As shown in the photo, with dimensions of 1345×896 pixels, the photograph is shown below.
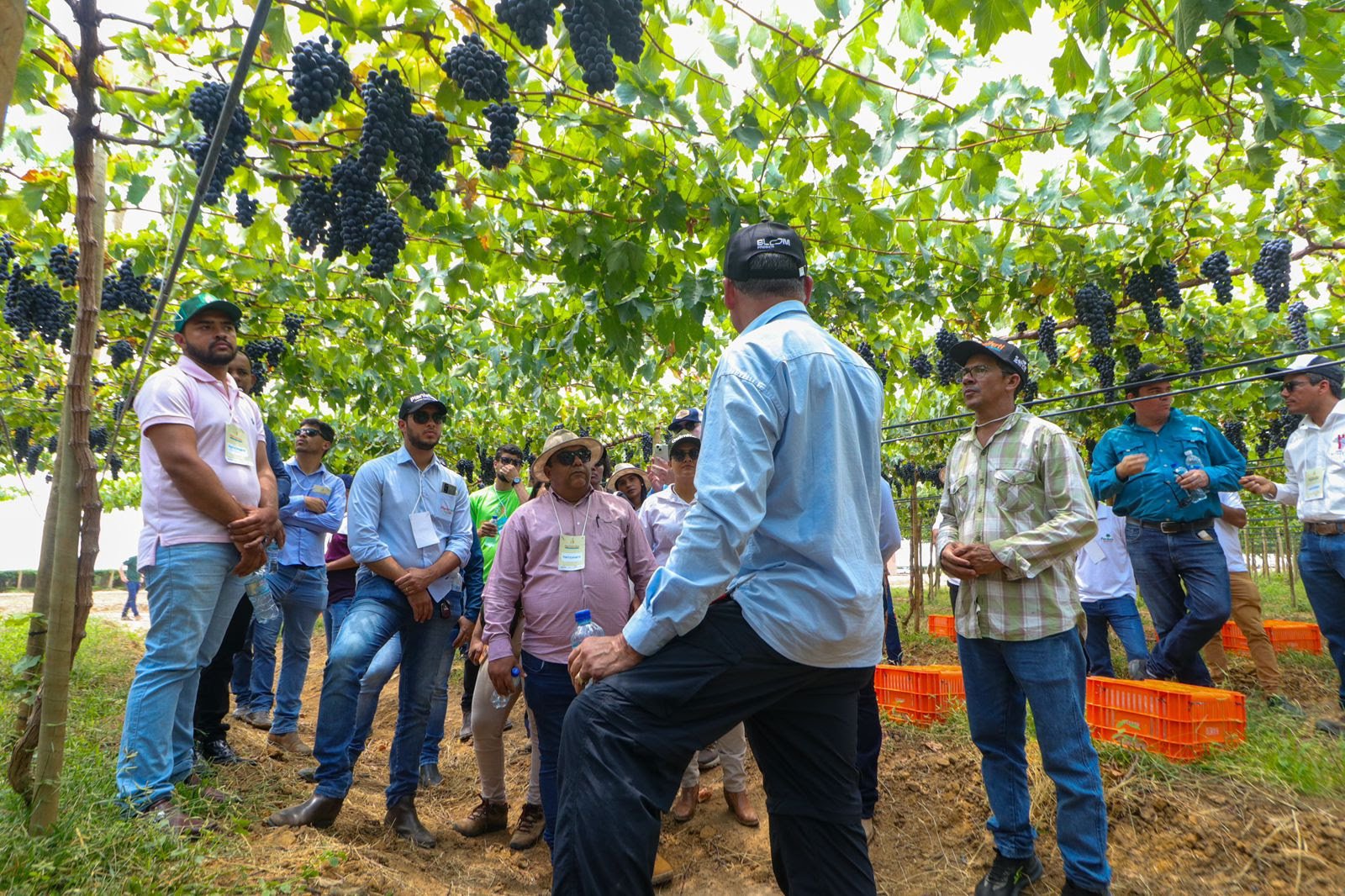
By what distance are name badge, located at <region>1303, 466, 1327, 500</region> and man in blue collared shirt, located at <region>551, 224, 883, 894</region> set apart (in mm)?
4054

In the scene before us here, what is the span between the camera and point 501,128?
3195 millimetres

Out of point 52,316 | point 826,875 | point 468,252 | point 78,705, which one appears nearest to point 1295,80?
point 826,875

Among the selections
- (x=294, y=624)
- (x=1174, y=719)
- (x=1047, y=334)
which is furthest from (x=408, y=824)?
(x=1047, y=334)

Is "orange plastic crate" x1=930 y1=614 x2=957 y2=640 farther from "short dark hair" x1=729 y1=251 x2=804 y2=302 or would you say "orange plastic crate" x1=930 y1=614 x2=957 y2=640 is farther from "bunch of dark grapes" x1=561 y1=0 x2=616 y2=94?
"bunch of dark grapes" x1=561 y1=0 x2=616 y2=94

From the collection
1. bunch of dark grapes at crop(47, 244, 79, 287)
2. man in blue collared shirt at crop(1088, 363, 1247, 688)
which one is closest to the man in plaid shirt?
man in blue collared shirt at crop(1088, 363, 1247, 688)

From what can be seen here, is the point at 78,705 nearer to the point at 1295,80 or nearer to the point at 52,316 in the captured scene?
the point at 52,316

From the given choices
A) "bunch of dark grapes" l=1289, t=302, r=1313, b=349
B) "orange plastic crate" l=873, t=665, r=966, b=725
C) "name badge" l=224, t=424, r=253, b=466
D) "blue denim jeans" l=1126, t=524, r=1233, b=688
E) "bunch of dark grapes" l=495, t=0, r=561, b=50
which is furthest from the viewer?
"bunch of dark grapes" l=1289, t=302, r=1313, b=349

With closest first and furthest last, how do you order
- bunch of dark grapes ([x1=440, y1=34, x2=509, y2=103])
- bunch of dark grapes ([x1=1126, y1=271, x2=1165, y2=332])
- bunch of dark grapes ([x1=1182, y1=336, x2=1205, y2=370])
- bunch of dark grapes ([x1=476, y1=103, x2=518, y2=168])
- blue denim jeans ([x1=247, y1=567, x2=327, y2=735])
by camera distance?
bunch of dark grapes ([x1=440, y1=34, x2=509, y2=103])
bunch of dark grapes ([x1=476, y1=103, x2=518, y2=168])
blue denim jeans ([x1=247, y1=567, x2=327, y2=735])
bunch of dark grapes ([x1=1126, y1=271, x2=1165, y2=332])
bunch of dark grapes ([x1=1182, y1=336, x2=1205, y2=370])

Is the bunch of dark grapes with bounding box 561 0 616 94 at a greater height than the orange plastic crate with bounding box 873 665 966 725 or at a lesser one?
greater

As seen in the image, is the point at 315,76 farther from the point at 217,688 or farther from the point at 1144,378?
the point at 1144,378

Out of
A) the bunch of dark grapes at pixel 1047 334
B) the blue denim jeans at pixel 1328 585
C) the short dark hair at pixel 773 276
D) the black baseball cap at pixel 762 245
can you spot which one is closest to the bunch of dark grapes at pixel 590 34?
the black baseball cap at pixel 762 245

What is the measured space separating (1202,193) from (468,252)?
439 centimetres

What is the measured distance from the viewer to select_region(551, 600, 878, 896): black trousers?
71.8 inches

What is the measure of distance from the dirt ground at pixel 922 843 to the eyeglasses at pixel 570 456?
1.84 meters
